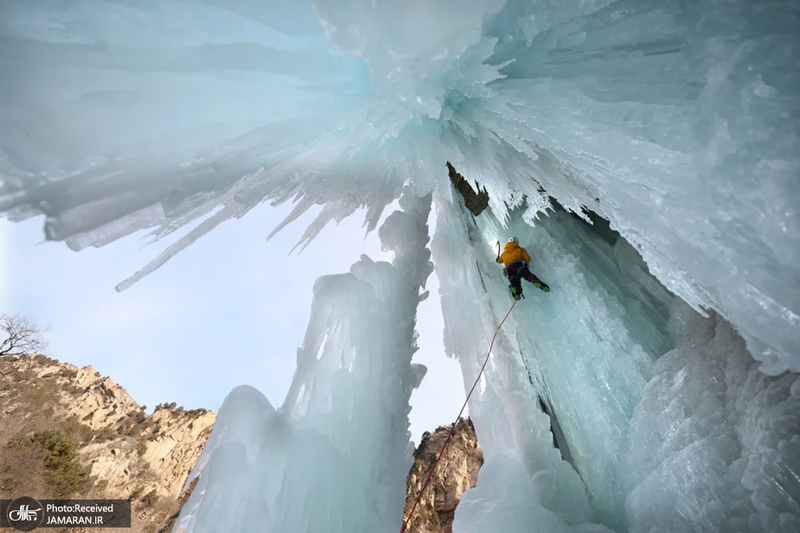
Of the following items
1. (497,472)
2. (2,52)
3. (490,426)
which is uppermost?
(2,52)

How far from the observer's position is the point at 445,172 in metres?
3.82

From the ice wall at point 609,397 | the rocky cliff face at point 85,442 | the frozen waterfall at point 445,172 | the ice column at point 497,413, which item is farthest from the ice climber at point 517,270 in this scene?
the rocky cliff face at point 85,442

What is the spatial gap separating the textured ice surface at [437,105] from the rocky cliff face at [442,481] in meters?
9.73

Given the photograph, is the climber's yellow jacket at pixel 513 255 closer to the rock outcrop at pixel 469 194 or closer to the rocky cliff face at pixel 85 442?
the rock outcrop at pixel 469 194

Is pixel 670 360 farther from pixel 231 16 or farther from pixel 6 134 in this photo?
pixel 6 134

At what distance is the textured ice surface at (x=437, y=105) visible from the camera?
4.58ft

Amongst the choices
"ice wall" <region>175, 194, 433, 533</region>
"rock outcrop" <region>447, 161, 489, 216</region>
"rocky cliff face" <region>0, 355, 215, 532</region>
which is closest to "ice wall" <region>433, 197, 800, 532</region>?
"rock outcrop" <region>447, 161, 489, 216</region>

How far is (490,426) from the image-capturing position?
3.85 meters

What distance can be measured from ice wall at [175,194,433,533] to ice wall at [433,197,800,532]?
86 centimetres

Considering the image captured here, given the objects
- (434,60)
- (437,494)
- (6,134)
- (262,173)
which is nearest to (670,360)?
(434,60)

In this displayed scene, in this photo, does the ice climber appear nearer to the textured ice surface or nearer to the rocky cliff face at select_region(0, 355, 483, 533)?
the textured ice surface

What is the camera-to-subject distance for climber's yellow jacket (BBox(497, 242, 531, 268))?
→ 193 inches

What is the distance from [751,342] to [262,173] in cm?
303

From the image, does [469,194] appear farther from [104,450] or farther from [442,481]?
[104,450]
